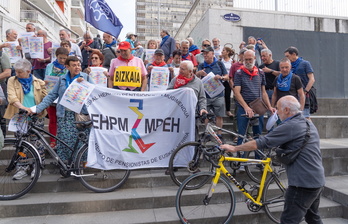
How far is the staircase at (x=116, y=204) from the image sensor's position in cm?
390

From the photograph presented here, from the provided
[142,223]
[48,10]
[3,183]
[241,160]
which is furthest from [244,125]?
[48,10]

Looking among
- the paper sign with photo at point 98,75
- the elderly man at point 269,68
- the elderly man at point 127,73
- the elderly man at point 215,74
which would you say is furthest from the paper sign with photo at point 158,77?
the elderly man at point 269,68

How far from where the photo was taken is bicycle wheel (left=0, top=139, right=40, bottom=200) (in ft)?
13.6

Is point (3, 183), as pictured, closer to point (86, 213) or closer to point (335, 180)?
point (86, 213)

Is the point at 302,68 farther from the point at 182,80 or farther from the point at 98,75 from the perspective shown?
the point at 98,75

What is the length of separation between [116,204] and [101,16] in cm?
435

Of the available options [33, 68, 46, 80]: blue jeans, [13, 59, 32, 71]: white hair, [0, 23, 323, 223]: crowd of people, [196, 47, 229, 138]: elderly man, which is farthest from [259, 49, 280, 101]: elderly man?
[33, 68, 46, 80]: blue jeans

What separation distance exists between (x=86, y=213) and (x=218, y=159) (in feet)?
6.92

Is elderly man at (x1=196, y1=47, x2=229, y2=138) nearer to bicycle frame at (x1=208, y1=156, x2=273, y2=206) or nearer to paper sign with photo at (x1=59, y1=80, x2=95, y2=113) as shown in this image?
bicycle frame at (x1=208, y1=156, x2=273, y2=206)

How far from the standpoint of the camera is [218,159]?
3.77m

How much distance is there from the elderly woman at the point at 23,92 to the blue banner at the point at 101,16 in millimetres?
2191

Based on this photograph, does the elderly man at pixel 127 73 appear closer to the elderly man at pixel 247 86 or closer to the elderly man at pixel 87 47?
the elderly man at pixel 247 86

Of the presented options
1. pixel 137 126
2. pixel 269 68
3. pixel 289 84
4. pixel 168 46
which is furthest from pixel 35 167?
pixel 269 68

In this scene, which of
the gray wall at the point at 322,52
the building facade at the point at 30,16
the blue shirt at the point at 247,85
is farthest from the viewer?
the gray wall at the point at 322,52
